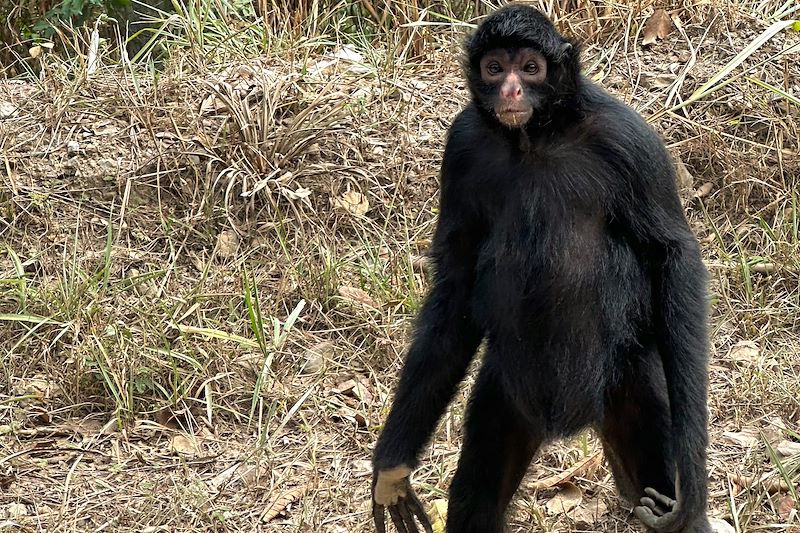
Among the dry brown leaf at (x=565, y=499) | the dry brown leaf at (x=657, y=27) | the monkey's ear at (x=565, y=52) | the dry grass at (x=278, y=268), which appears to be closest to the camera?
the monkey's ear at (x=565, y=52)

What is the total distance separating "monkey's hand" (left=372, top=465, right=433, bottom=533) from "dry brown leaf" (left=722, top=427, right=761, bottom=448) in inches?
71.2

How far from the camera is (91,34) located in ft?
27.0

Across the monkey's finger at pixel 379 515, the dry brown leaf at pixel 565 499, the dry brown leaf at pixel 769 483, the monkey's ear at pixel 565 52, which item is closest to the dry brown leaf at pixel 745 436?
the dry brown leaf at pixel 769 483

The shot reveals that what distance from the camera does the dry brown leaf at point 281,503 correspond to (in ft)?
17.9

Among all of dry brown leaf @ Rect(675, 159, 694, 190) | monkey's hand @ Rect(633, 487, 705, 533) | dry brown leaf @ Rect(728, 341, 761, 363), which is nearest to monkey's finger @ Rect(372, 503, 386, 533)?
monkey's hand @ Rect(633, 487, 705, 533)

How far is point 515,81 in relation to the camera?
4.15 metres

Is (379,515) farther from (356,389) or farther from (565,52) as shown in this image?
(565,52)

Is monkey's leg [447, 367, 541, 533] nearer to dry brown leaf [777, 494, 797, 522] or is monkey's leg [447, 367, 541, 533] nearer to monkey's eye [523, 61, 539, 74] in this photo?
monkey's eye [523, 61, 539, 74]

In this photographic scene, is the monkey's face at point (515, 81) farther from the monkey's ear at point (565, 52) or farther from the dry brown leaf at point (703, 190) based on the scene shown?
the dry brown leaf at point (703, 190)

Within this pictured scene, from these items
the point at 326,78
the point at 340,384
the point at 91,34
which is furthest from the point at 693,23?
the point at 91,34

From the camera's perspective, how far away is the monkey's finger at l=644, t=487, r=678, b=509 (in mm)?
4203

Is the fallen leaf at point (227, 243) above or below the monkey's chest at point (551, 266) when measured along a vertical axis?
below

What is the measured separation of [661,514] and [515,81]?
1622 mm

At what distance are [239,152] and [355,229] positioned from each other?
854 millimetres
